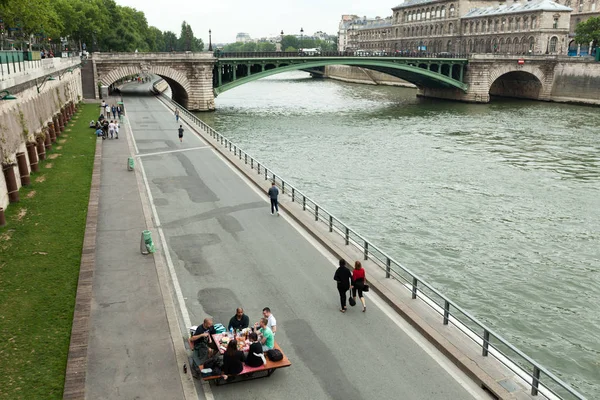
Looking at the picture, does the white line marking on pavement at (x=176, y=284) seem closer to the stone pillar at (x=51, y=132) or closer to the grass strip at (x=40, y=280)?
the grass strip at (x=40, y=280)

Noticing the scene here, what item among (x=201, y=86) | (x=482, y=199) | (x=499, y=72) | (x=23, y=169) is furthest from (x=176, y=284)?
(x=499, y=72)

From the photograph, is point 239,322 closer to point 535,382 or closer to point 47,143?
point 535,382

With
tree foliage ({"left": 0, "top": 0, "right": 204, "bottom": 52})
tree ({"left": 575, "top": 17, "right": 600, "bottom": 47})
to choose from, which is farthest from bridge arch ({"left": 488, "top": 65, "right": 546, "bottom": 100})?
tree foliage ({"left": 0, "top": 0, "right": 204, "bottom": 52})

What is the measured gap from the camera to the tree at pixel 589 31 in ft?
322

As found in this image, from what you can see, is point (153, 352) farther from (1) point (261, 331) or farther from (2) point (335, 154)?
(2) point (335, 154)

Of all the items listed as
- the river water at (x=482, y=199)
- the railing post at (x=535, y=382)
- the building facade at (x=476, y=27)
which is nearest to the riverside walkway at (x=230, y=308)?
the railing post at (x=535, y=382)

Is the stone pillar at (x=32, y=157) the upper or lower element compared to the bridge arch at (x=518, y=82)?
lower

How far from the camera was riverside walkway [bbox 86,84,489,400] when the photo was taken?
1134 cm

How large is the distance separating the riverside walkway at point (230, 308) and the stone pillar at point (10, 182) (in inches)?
151

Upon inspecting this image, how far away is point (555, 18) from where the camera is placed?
104125 millimetres

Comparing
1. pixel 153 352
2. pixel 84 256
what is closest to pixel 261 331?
pixel 153 352

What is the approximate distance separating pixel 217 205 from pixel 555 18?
9995 centimetres

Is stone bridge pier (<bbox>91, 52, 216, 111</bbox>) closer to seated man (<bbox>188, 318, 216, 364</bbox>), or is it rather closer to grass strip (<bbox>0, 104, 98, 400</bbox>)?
grass strip (<bbox>0, 104, 98, 400</bbox>)

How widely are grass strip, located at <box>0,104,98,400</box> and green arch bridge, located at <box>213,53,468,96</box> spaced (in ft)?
150
